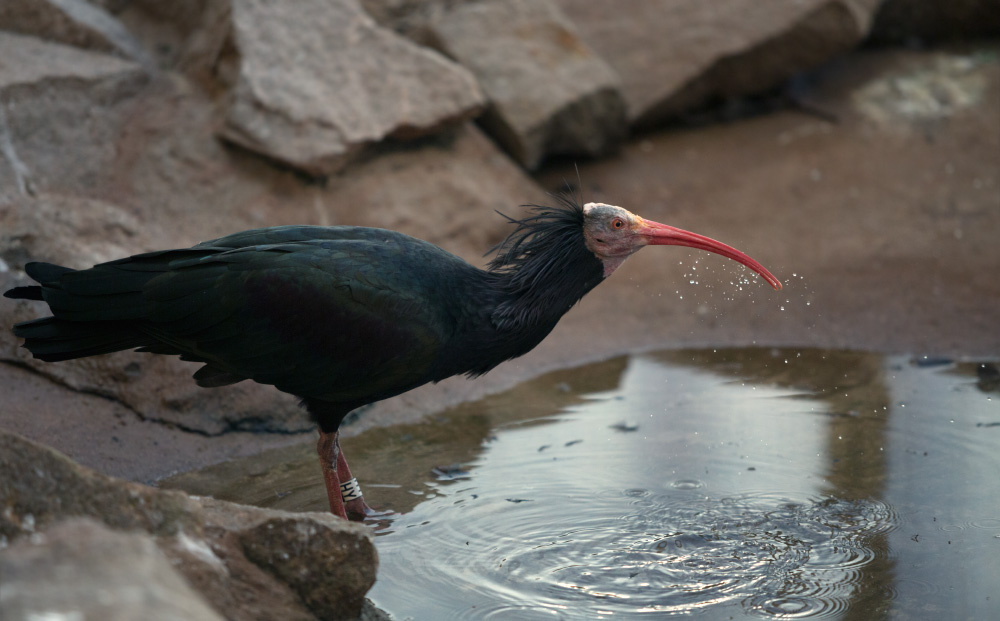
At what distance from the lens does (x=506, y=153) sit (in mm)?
8469

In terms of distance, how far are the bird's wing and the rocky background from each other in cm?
94

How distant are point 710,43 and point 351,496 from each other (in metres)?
6.14

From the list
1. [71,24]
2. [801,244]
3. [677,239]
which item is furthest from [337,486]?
[71,24]

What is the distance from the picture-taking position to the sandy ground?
203 inches

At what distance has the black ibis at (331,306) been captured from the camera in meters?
4.11

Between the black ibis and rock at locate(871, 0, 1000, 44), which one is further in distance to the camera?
rock at locate(871, 0, 1000, 44)

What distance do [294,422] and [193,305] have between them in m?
1.35

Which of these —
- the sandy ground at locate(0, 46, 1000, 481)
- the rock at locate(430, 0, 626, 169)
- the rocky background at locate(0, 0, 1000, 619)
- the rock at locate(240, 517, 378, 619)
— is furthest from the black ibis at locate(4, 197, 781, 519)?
the rock at locate(430, 0, 626, 169)

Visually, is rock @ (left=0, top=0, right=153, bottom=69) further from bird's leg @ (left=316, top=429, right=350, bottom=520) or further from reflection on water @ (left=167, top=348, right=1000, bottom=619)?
bird's leg @ (left=316, top=429, right=350, bottom=520)

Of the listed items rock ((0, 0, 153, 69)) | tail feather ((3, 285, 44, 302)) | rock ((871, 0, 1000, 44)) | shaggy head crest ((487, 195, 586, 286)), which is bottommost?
tail feather ((3, 285, 44, 302))

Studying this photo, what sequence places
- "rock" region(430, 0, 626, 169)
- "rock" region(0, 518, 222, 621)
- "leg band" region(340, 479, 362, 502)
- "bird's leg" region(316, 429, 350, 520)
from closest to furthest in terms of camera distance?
"rock" region(0, 518, 222, 621)
"bird's leg" region(316, 429, 350, 520)
"leg band" region(340, 479, 362, 502)
"rock" region(430, 0, 626, 169)

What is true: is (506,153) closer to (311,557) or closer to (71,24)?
(71,24)

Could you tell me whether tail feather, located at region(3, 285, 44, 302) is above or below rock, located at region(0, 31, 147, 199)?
below

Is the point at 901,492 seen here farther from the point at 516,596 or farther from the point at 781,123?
the point at 781,123
